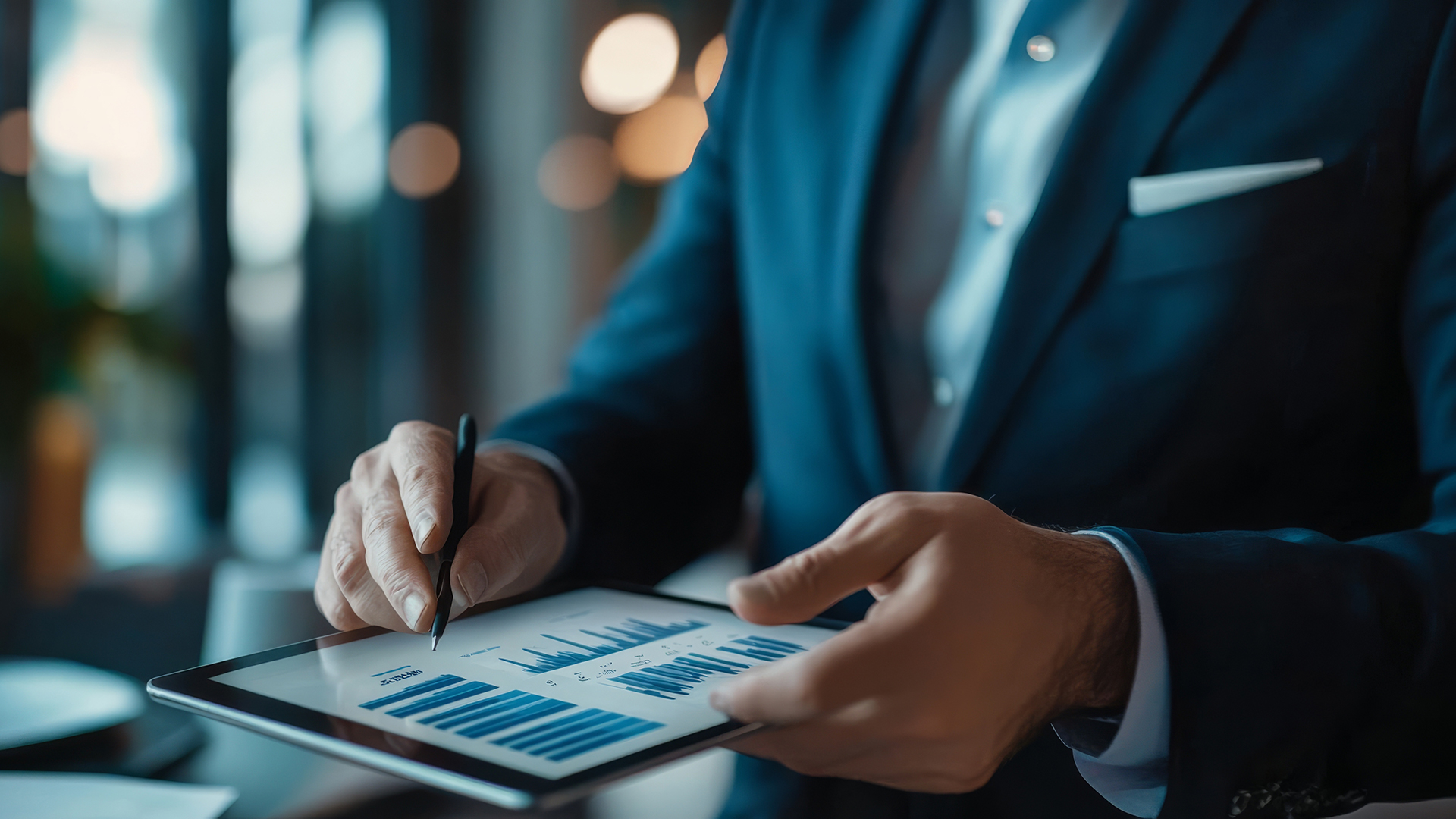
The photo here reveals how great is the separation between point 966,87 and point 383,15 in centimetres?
306

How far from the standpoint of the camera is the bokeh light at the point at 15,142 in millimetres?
2326

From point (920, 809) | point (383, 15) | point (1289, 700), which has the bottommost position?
point (920, 809)

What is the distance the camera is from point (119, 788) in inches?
23.1

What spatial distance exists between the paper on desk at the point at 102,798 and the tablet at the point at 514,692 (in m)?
0.15

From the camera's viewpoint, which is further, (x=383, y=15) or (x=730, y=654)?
(x=383, y=15)

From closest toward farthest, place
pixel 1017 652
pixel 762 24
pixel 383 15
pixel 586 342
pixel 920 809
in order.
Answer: pixel 1017 652, pixel 920 809, pixel 762 24, pixel 586 342, pixel 383 15

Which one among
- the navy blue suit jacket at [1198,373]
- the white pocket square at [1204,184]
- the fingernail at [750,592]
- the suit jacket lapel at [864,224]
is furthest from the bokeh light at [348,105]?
the fingernail at [750,592]

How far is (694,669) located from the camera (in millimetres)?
499

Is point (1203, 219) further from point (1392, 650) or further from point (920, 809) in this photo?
point (920, 809)

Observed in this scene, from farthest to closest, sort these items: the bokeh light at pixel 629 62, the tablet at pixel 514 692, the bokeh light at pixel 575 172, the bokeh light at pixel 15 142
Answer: the bokeh light at pixel 575 172 < the bokeh light at pixel 629 62 < the bokeh light at pixel 15 142 < the tablet at pixel 514 692

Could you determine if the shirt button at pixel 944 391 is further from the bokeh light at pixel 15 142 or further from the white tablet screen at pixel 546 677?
the bokeh light at pixel 15 142

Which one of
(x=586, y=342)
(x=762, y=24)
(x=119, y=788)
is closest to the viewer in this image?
(x=119, y=788)

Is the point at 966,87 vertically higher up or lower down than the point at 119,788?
higher up

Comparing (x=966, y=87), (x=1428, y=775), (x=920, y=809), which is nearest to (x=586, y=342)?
(x=966, y=87)
